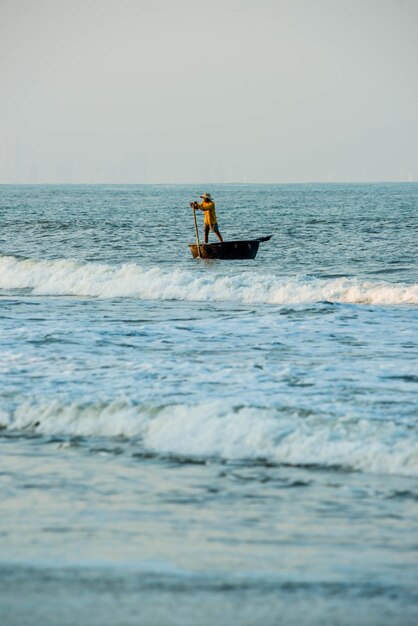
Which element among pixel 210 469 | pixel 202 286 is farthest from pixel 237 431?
pixel 202 286

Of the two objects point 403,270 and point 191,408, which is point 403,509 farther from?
point 403,270

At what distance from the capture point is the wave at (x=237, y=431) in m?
8.98

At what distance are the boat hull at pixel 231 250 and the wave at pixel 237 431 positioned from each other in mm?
23728

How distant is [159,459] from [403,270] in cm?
2583

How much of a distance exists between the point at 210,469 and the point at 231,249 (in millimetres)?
26186

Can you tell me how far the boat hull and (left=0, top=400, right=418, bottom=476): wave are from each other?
23.7 m

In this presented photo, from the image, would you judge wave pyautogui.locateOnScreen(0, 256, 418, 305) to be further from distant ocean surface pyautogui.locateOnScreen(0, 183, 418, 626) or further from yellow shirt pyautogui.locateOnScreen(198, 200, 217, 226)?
distant ocean surface pyautogui.locateOnScreen(0, 183, 418, 626)

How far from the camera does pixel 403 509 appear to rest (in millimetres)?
7500

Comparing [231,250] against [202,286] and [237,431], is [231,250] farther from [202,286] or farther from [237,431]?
[237,431]

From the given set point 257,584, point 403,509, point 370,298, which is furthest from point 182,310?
point 257,584

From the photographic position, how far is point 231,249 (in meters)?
34.8

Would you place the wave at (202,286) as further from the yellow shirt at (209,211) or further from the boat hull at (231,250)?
the yellow shirt at (209,211)

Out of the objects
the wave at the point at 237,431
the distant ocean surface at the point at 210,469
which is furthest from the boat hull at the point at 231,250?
the wave at the point at 237,431

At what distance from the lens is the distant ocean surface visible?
5.86 metres
